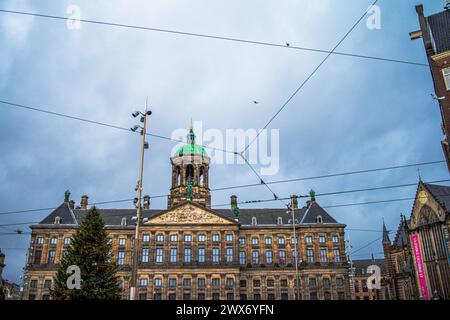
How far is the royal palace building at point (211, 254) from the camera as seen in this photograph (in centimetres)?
5338

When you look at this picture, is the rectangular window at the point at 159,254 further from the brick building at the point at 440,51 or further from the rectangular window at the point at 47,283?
the brick building at the point at 440,51

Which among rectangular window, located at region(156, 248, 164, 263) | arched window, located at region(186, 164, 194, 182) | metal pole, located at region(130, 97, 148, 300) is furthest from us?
arched window, located at region(186, 164, 194, 182)

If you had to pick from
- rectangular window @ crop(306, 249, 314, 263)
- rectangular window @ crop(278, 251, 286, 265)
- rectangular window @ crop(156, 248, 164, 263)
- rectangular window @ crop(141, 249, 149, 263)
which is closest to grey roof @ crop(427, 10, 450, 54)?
rectangular window @ crop(306, 249, 314, 263)

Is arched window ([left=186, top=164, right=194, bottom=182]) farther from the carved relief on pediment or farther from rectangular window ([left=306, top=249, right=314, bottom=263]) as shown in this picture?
rectangular window ([left=306, top=249, right=314, bottom=263])

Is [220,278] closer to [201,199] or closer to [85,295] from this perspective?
[201,199]

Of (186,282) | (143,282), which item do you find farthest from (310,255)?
(143,282)

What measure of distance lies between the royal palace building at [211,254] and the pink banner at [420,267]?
1087cm

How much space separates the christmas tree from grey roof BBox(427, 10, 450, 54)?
94.7 feet

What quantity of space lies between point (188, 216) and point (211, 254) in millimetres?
6476

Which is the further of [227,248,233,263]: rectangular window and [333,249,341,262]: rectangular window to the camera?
[333,249,341,262]: rectangular window

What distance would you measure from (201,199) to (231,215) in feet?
18.9

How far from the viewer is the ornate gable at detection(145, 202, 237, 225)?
5644 centimetres

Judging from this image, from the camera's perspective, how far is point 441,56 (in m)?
23.5
